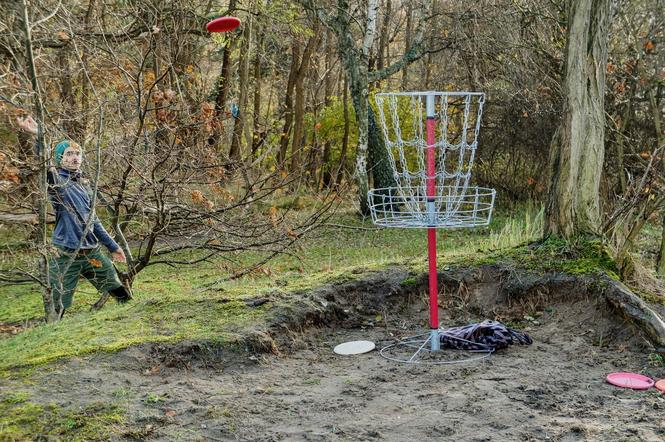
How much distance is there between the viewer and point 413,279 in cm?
629

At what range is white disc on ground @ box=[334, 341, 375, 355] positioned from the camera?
5.05 meters

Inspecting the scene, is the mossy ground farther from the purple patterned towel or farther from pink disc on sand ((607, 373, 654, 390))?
pink disc on sand ((607, 373, 654, 390))

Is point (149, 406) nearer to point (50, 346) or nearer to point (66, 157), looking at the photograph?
point (50, 346)

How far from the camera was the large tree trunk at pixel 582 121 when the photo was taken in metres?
6.07

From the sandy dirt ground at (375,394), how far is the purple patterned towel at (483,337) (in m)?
0.08

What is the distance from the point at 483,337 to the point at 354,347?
0.93 m

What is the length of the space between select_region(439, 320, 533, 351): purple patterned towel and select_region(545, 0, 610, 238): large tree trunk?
1453 millimetres

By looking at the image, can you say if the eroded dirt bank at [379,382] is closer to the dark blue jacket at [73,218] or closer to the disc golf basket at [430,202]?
the disc golf basket at [430,202]

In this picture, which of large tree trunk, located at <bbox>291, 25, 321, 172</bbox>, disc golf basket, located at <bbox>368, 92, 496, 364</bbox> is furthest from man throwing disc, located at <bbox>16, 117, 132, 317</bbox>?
large tree trunk, located at <bbox>291, 25, 321, 172</bbox>

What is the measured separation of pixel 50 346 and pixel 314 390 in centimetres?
182

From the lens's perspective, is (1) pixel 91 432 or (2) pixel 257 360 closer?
(1) pixel 91 432

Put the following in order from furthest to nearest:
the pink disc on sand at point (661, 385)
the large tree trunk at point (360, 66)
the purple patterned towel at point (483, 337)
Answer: the large tree trunk at point (360, 66)
the purple patterned towel at point (483, 337)
the pink disc on sand at point (661, 385)

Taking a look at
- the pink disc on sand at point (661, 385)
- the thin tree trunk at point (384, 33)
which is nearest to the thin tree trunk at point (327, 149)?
the thin tree trunk at point (384, 33)

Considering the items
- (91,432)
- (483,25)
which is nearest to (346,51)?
(483,25)
